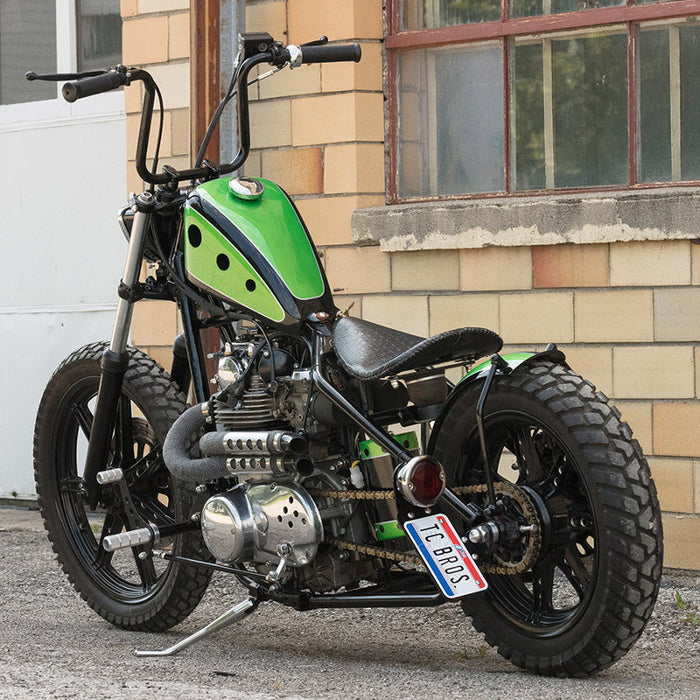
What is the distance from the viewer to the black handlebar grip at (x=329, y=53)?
4.64 m

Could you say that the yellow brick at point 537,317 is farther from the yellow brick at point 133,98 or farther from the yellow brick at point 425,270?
the yellow brick at point 133,98

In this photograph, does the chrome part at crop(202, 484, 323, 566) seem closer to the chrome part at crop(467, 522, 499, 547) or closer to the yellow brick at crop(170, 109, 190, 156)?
the chrome part at crop(467, 522, 499, 547)

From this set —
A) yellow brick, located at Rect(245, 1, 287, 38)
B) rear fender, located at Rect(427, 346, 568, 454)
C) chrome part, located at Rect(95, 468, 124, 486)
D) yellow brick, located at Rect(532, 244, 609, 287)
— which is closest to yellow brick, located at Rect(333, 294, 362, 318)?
yellow brick, located at Rect(532, 244, 609, 287)

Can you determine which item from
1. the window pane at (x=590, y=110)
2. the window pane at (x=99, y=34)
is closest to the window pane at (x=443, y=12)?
the window pane at (x=590, y=110)

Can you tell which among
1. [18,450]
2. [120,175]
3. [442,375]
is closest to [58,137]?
[120,175]

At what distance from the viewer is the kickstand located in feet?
14.2

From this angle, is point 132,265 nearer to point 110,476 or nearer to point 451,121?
point 110,476

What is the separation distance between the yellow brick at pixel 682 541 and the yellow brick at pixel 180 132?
283 cm

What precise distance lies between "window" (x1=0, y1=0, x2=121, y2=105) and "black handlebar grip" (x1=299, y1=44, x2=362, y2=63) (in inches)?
134

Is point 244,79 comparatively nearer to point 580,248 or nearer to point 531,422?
point 531,422

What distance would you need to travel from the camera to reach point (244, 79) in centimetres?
449

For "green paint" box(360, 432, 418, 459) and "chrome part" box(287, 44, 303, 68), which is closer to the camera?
"green paint" box(360, 432, 418, 459)

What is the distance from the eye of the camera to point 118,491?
488 centimetres

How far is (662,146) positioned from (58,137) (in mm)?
3505
